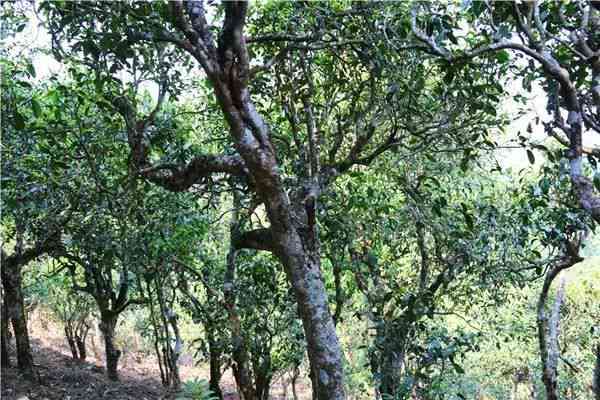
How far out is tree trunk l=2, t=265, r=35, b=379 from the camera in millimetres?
9633

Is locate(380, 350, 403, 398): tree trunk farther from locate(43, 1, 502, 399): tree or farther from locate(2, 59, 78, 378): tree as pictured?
locate(2, 59, 78, 378): tree

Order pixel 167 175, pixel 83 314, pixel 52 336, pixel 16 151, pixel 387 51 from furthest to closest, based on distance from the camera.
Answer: pixel 52 336
pixel 83 314
pixel 16 151
pixel 167 175
pixel 387 51

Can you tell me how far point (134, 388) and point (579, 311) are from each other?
13.1m

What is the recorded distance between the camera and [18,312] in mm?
9773

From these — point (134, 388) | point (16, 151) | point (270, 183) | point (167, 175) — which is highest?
point (16, 151)

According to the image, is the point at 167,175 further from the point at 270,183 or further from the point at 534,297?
the point at 534,297

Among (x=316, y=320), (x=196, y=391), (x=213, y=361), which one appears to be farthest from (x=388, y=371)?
(x=213, y=361)

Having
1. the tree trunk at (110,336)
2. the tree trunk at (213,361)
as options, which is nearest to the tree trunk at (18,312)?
the tree trunk at (110,336)

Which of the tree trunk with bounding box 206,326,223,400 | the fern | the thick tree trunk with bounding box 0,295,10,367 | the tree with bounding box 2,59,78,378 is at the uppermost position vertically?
the tree with bounding box 2,59,78,378

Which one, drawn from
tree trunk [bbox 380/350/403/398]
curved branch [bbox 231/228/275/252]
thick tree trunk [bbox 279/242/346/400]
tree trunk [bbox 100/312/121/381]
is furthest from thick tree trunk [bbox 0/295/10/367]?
thick tree trunk [bbox 279/242/346/400]

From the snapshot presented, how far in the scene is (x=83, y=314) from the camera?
18.4m

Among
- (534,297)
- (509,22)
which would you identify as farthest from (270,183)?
(534,297)

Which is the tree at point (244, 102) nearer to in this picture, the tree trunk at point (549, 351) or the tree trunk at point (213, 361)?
the tree trunk at point (549, 351)

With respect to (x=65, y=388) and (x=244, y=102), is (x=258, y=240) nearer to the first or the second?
(x=244, y=102)
